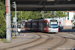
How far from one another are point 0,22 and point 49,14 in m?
63.1

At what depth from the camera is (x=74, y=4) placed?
34.6 m

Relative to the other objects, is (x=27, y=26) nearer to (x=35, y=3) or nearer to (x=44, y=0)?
(x=35, y=3)

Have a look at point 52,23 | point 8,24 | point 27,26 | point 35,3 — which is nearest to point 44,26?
point 52,23

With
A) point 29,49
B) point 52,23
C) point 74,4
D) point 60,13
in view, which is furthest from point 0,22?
point 60,13

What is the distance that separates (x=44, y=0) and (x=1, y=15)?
34.1ft

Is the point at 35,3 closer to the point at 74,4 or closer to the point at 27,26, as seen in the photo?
the point at 74,4

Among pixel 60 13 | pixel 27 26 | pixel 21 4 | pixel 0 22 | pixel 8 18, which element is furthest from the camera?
pixel 60 13

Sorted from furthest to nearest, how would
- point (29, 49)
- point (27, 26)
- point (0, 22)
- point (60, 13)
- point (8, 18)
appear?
point (60, 13) → point (27, 26) → point (0, 22) → point (8, 18) → point (29, 49)

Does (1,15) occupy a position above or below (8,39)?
above

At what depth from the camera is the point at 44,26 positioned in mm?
37844

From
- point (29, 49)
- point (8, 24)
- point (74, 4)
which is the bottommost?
point (29, 49)

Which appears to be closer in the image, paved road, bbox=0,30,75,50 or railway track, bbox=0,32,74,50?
railway track, bbox=0,32,74,50

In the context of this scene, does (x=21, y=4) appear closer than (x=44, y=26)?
Yes

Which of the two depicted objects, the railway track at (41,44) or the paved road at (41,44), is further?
the paved road at (41,44)
